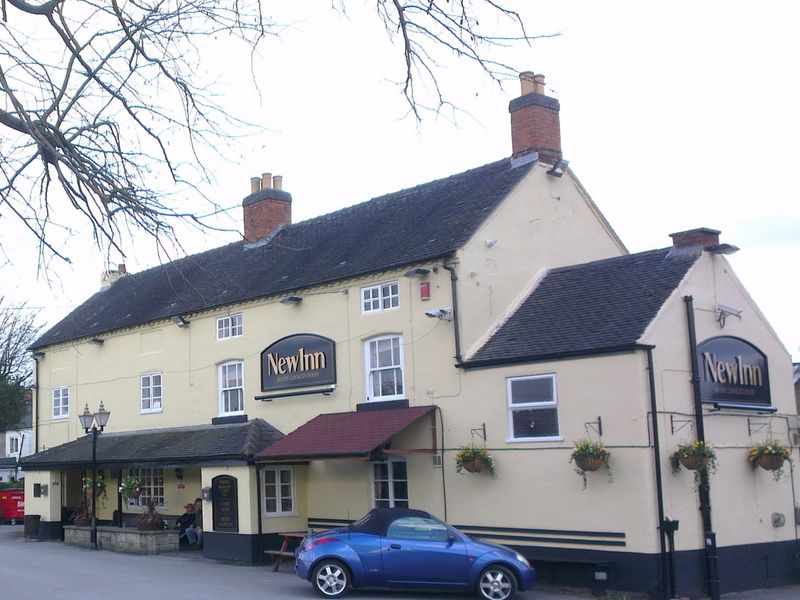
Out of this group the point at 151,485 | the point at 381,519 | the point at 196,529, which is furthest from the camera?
the point at 151,485

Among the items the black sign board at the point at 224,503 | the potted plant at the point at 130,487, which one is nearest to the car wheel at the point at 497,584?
the black sign board at the point at 224,503

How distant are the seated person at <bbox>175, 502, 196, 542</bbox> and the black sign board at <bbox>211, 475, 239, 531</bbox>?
9.74ft

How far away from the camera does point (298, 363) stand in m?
22.6

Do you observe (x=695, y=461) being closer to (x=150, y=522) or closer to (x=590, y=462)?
(x=590, y=462)

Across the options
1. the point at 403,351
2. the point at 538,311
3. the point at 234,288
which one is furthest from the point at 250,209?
the point at 538,311

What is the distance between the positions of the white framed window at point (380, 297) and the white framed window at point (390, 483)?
3423mm

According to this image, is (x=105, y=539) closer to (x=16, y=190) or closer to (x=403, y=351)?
(x=403, y=351)

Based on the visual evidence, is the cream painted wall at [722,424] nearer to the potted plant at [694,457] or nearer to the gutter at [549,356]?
the potted plant at [694,457]

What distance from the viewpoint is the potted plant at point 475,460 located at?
17.9 meters

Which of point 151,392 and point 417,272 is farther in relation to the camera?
point 151,392

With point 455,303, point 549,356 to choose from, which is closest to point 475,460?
point 549,356

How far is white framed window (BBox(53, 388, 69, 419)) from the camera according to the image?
31.6m

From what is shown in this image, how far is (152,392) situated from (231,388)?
4104 mm

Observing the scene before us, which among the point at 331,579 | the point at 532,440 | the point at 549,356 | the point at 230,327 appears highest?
the point at 230,327
